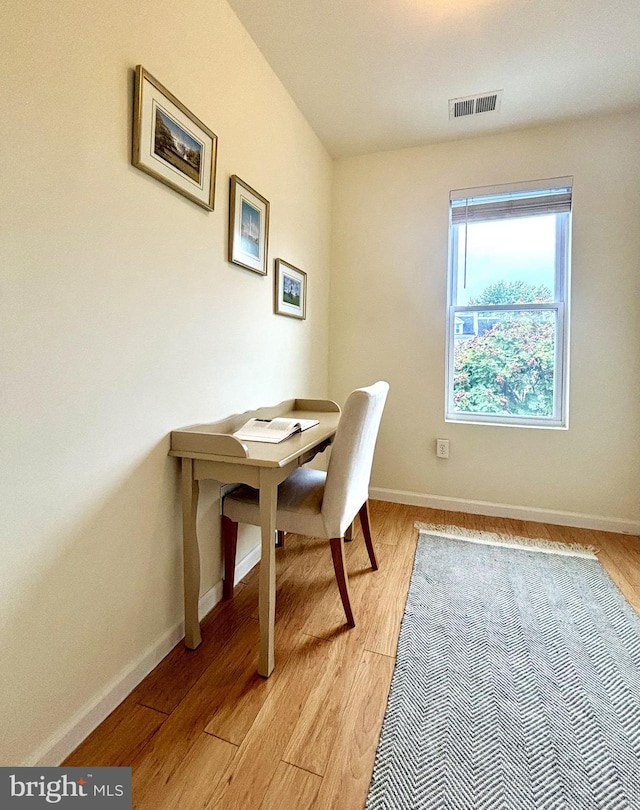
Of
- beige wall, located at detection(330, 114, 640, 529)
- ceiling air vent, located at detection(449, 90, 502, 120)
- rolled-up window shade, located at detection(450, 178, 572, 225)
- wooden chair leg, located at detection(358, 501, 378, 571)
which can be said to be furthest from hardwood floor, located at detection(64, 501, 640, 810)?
ceiling air vent, located at detection(449, 90, 502, 120)

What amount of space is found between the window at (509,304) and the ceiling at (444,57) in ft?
1.52

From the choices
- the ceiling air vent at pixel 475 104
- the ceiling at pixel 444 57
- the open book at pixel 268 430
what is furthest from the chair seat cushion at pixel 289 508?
the ceiling air vent at pixel 475 104

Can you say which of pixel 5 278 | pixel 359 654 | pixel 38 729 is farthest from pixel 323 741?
pixel 5 278

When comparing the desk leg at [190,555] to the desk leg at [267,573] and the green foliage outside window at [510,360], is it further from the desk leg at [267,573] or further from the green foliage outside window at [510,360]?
the green foliage outside window at [510,360]

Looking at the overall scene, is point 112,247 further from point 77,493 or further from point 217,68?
point 217,68

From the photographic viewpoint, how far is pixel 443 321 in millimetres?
2688

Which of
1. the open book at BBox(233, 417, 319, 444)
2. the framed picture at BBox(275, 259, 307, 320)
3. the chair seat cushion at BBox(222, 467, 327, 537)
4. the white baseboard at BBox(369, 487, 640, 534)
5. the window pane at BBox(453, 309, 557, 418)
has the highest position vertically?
the framed picture at BBox(275, 259, 307, 320)

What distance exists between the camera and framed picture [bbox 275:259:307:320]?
6.88ft

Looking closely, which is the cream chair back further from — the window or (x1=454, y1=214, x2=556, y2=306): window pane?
(x1=454, y1=214, x2=556, y2=306): window pane

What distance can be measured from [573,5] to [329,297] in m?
1.87

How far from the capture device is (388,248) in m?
2.79

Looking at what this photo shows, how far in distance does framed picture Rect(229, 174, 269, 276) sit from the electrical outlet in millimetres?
1676

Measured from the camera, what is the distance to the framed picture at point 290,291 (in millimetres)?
2098

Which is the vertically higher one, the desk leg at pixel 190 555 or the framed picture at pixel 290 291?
the framed picture at pixel 290 291
